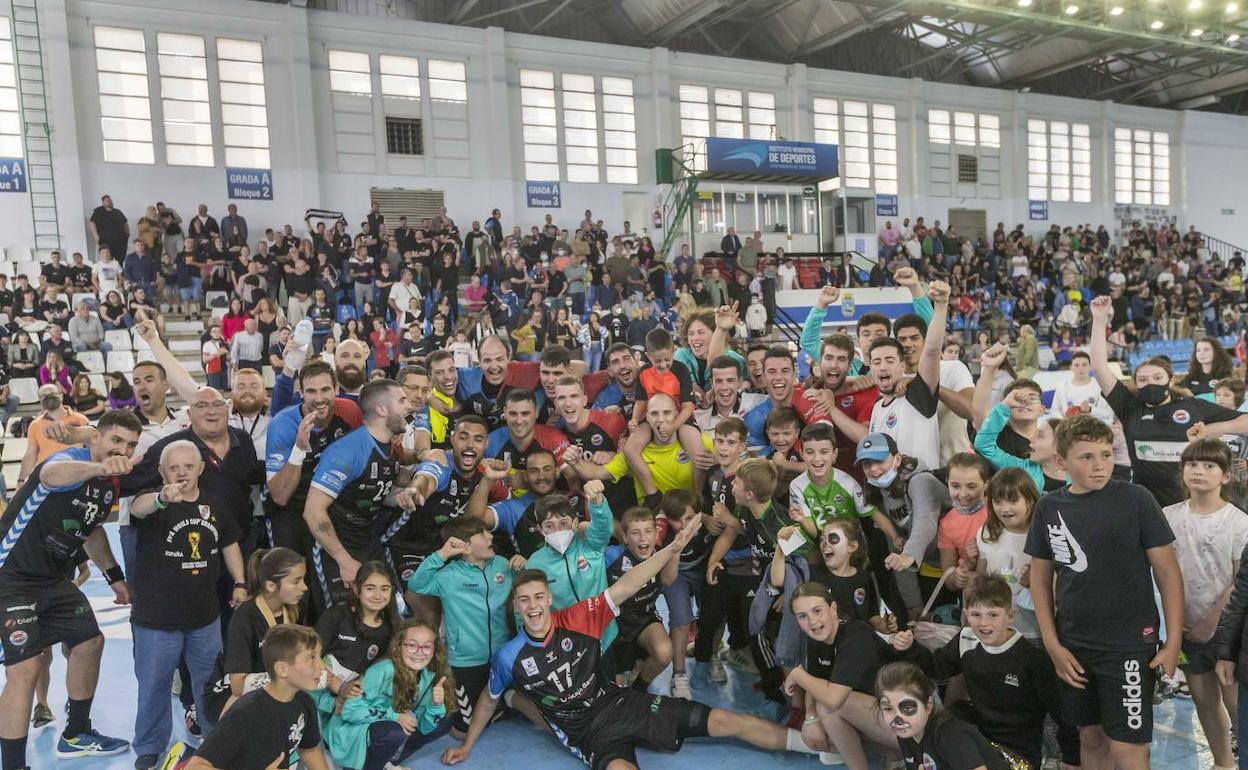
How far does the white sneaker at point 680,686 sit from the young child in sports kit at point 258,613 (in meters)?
2.18

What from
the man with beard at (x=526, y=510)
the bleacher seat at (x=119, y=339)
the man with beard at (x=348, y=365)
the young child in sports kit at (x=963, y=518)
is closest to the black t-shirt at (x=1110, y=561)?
the young child in sports kit at (x=963, y=518)

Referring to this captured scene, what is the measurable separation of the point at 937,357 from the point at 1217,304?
29033 mm

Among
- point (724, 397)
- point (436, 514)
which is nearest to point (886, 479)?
point (724, 397)

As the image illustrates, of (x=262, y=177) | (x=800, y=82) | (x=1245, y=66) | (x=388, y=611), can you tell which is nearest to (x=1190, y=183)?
(x=1245, y=66)

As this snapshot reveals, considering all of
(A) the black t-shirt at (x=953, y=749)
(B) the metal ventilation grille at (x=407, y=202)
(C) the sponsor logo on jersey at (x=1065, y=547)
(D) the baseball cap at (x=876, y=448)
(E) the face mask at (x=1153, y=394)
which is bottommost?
(A) the black t-shirt at (x=953, y=749)

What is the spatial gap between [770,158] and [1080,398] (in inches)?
697

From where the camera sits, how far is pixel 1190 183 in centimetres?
3566

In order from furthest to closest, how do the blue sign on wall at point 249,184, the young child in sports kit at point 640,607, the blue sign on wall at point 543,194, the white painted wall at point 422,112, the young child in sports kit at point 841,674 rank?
the blue sign on wall at point 543,194 → the blue sign on wall at point 249,184 → the white painted wall at point 422,112 → the young child in sports kit at point 640,607 → the young child in sports kit at point 841,674

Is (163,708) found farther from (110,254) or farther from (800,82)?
(800,82)

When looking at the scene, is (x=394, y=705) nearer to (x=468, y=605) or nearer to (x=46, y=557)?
(x=468, y=605)

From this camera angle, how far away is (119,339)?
15.0 metres

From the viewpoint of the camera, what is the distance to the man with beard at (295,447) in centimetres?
503

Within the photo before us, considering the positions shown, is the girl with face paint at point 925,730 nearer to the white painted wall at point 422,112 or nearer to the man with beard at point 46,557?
the man with beard at point 46,557

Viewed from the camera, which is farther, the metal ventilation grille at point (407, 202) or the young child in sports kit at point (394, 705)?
the metal ventilation grille at point (407, 202)
